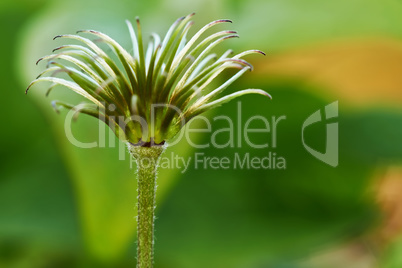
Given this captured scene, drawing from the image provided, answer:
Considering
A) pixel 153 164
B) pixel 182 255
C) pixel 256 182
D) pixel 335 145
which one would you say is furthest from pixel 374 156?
pixel 153 164

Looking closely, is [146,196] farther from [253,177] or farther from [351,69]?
[351,69]

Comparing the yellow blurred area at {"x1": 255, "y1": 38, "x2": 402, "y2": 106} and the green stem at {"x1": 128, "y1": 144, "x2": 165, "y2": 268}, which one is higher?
the green stem at {"x1": 128, "y1": 144, "x2": 165, "y2": 268}

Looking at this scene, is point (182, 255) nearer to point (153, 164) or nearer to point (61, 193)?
point (61, 193)

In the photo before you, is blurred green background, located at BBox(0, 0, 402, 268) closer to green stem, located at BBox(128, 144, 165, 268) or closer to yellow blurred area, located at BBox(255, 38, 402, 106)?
yellow blurred area, located at BBox(255, 38, 402, 106)

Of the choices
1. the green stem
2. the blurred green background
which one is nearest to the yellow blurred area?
the blurred green background

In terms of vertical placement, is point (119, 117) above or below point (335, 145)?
above

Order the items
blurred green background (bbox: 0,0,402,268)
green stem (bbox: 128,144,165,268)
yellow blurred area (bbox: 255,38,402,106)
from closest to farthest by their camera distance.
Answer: green stem (bbox: 128,144,165,268) < blurred green background (bbox: 0,0,402,268) < yellow blurred area (bbox: 255,38,402,106)

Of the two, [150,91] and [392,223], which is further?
[392,223]

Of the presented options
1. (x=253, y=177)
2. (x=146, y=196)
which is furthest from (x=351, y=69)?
(x=146, y=196)
